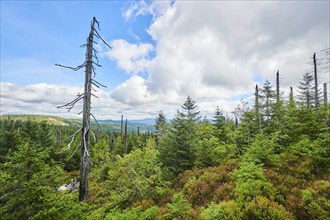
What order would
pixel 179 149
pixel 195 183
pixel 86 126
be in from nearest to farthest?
1. pixel 86 126
2. pixel 195 183
3. pixel 179 149

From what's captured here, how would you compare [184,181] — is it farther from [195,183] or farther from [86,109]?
[86,109]

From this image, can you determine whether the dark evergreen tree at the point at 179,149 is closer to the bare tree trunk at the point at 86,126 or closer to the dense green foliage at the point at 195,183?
the dense green foliage at the point at 195,183

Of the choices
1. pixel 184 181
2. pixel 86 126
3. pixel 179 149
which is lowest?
pixel 184 181

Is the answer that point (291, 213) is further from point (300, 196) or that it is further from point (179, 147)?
point (179, 147)

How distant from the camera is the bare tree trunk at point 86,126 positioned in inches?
305

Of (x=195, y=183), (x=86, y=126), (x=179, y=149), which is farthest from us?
(x=179, y=149)

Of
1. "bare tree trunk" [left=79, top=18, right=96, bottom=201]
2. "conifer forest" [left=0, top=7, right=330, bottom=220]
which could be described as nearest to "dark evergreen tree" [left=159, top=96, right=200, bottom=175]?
"conifer forest" [left=0, top=7, right=330, bottom=220]

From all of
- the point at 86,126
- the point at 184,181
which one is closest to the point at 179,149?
the point at 184,181

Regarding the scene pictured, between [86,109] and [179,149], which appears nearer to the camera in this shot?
[86,109]

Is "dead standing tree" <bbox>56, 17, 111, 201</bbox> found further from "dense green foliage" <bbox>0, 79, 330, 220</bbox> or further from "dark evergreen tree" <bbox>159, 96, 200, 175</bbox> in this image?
"dark evergreen tree" <bbox>159, 96, 200, 175</bbox>

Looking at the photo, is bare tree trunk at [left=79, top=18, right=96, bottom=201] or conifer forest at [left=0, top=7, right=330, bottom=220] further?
bare tree trunk at [left=79, top=18, right=96, bottom=201]

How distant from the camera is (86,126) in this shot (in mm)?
7867

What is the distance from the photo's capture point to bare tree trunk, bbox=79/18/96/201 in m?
7.75

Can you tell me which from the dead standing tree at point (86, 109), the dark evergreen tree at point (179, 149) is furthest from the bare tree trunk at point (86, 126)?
the dark evergreen tree at point (179, 149)
